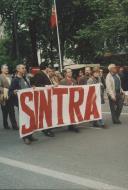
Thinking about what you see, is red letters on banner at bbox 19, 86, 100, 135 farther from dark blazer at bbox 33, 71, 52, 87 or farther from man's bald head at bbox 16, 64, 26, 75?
man's bald head at bbox 16, 64, 26, 75

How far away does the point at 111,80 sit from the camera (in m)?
16.4

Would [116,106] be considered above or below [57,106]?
below

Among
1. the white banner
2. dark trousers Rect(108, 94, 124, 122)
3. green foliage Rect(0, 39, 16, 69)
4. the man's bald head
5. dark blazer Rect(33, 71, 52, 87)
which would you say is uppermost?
the man's bald head

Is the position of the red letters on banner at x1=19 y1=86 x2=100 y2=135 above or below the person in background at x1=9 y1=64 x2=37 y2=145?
below

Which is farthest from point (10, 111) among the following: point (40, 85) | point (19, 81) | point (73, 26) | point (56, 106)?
point (73, 26)

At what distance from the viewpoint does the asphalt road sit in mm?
8336

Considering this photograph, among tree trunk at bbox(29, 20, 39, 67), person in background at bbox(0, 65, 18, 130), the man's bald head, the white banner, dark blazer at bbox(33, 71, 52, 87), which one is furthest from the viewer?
tree trunk at bbox(29, 20, 39, 67)

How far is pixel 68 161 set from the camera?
33.4 feet

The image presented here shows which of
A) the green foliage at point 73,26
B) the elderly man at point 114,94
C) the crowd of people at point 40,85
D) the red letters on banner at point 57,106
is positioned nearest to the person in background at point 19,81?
the crowd of people at point 40,85

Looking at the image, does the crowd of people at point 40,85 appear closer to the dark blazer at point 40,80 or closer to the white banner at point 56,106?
the dark blazer at point 40,80

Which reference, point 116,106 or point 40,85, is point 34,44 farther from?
point 40,85

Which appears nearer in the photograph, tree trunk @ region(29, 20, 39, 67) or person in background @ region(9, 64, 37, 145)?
person in background @ region(9, 64, 37, 145)

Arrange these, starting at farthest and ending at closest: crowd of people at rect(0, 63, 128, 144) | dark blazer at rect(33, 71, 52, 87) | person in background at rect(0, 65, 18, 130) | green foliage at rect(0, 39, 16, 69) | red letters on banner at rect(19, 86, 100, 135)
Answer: green foliage at rect(0, 39, 16, 69), person in background at rect(0, 65, 18, 130), dark blazer at rect(33, 71, 52, 87), crowd of people at rect(0, 63, 128, 144), red letters on banner at rect(19, 86, 100, 135)

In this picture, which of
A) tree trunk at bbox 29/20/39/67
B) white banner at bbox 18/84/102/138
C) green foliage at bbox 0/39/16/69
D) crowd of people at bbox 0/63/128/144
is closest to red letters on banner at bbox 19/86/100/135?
white banner at bbox 18/84/102/138
